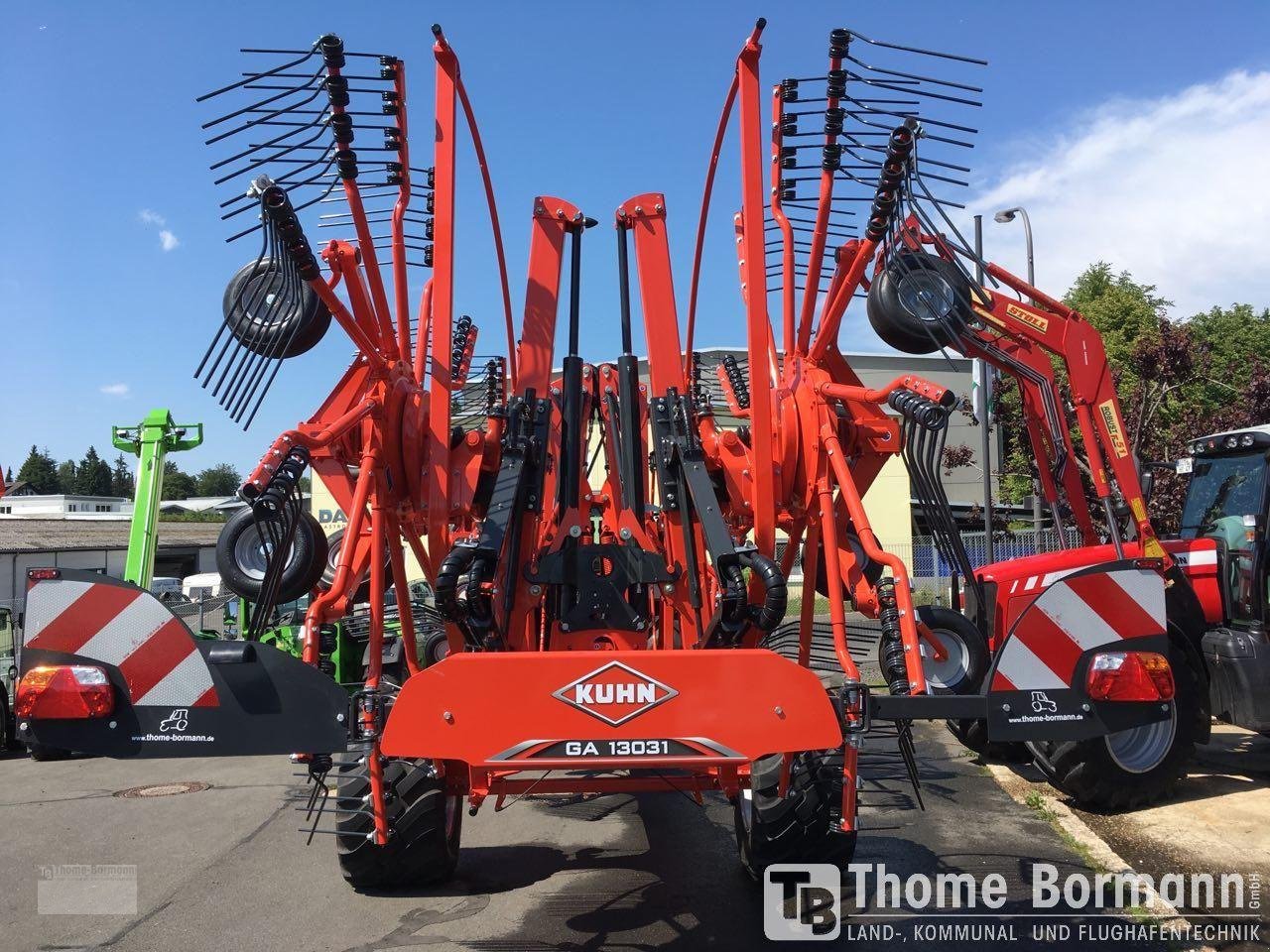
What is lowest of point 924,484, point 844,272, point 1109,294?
point 924,484

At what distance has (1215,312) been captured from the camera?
38.2 metres

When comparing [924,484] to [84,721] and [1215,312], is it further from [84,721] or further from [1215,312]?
[1215,312]

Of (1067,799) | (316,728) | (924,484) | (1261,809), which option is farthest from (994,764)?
(316,728)

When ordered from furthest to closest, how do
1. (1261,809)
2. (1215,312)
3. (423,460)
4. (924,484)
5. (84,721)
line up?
(1215,312) < (1261,809) < (924,484) < (423,460) < (84,721)

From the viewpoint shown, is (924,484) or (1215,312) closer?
(924,484)

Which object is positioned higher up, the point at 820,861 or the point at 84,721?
the point at 84,721

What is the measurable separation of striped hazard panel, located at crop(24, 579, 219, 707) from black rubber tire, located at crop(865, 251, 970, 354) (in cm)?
338

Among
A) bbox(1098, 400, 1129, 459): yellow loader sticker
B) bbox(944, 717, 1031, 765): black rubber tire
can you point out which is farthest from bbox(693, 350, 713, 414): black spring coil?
bbox(944, 717, 1031, 765): black rubber tire

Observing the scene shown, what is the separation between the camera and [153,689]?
3.35m

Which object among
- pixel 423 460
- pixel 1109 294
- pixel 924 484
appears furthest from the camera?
pixel 1109 294

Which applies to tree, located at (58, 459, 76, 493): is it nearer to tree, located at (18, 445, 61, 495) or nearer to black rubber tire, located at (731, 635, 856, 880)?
tree, located at (18, 445, 61, 495)

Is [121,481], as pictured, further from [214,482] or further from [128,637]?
[128,637]

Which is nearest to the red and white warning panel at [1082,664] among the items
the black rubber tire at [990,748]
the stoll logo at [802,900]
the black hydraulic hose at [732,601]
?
the black hydraulic hose at [732,601]

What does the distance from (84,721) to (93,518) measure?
4127cm
